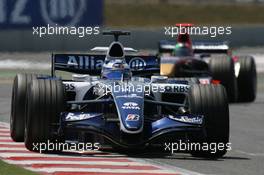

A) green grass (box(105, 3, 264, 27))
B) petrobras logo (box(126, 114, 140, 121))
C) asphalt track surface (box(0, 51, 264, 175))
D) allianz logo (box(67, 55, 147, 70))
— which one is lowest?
asphalt track surface (box(0, 51, 264, 175))

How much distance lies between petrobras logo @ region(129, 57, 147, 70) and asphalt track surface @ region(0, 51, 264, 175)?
1.72 metres

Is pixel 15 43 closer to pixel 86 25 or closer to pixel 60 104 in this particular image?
pixel 86 25

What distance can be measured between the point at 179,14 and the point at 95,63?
36.4m

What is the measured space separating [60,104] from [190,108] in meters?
1.62

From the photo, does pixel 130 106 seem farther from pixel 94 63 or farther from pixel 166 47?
pixel 166 47

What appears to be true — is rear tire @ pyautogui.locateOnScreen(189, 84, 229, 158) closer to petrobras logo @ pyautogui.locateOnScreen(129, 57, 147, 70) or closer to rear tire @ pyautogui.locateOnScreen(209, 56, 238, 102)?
petrobras logo @ pyautogui.locateOnScreen(129, 57, 147, 70)

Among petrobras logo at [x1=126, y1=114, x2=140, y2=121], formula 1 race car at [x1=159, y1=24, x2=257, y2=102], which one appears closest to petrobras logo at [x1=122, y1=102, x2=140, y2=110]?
petrobras logo at [x1=126, y1=114, x2=140, y2=121]

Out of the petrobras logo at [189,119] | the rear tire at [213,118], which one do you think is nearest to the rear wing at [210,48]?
the rear tire at [213,118]

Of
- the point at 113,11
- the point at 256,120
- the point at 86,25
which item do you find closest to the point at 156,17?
the point at 113,11

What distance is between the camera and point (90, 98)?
14.5m

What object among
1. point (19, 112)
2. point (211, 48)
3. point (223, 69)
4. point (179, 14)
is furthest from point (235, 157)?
point (179, 14)

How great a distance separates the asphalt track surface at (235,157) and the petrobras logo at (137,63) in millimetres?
1720

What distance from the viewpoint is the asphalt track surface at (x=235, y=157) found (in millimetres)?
11938

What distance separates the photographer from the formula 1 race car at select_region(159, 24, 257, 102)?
22781 mm
